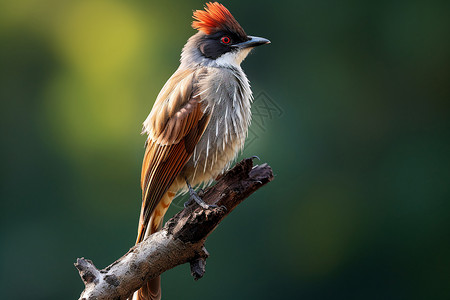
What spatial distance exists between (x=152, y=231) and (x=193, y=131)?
0.66 meters

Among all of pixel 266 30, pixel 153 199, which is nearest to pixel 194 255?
pixel 153 199

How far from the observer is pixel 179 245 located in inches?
107

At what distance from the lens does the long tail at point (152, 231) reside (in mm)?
3010

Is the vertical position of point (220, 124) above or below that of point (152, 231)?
above

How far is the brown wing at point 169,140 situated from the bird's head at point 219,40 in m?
0.35

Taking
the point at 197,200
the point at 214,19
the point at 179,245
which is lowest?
the point at 179,245

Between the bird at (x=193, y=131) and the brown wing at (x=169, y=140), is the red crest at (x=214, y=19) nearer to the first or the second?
the bird at (x=193, y=131)

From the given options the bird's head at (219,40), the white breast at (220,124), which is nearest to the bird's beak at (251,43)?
the bird's head at (219,40)

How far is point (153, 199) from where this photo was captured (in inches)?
116

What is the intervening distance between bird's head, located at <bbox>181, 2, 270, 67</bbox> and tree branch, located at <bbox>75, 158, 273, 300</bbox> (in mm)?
863

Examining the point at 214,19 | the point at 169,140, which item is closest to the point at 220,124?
the point at 169,140

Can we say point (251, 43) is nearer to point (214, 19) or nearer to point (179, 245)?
point (214, 19)

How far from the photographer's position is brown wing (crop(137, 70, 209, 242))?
9.64 ft

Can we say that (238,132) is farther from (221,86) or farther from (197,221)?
(197,221)
